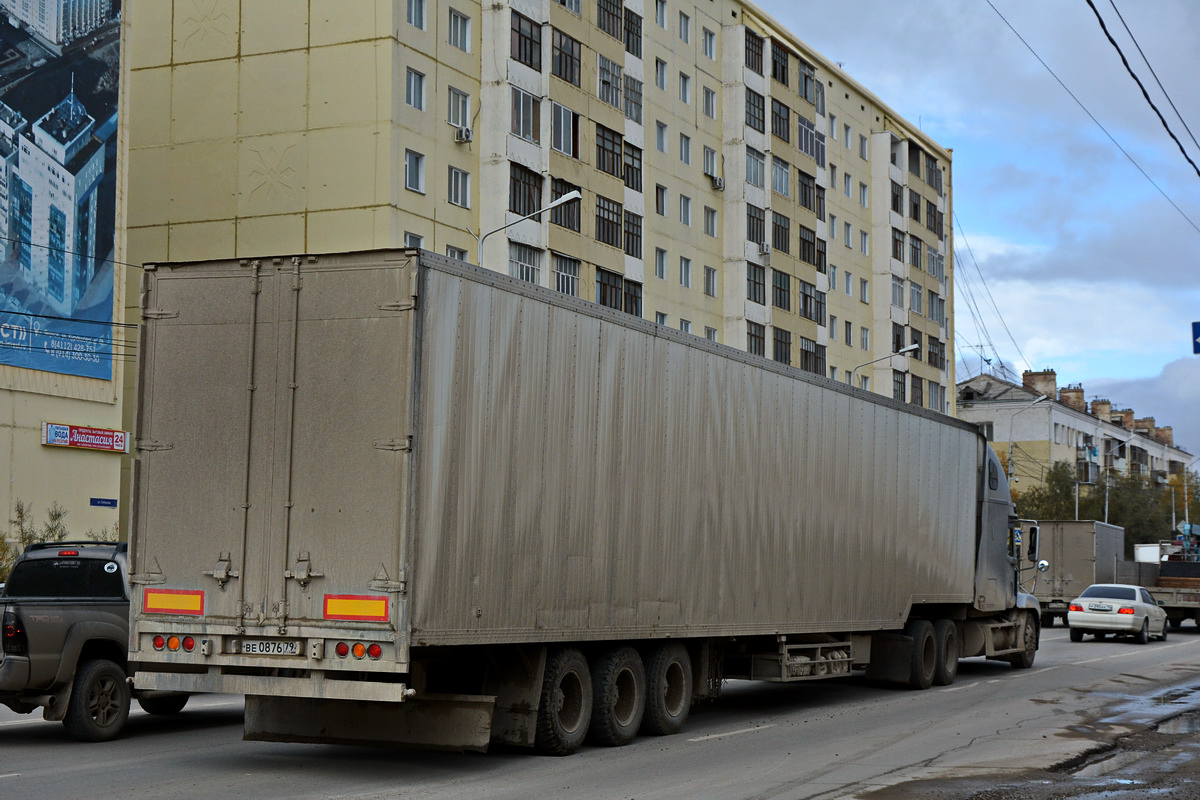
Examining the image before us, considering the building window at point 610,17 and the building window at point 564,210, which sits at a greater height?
the building window at point 610,17

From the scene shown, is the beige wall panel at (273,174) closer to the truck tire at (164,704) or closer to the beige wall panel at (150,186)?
the beige wall panel at (150,186)

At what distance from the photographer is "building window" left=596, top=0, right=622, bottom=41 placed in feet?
170

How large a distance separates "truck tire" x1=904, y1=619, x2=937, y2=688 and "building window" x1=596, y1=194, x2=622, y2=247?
3076cm

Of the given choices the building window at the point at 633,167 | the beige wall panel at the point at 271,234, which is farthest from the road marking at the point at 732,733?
the building window at the point at 633,167

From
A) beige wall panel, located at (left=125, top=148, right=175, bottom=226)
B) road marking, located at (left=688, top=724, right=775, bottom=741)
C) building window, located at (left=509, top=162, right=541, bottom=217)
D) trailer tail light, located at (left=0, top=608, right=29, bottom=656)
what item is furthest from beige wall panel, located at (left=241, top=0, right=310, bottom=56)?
trailer tail light, located at (left=0, top=608, right=29, bottom=656)

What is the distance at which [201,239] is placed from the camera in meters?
46.3

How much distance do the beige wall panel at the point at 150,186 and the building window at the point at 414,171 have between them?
8.70 m

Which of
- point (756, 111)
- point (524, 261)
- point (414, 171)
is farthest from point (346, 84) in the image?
point (756, 111)

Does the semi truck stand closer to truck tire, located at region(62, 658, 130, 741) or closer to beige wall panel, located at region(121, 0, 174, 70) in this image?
truck tire, located at region(62, 658, 130, 741)

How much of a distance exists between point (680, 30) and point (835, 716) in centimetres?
4607

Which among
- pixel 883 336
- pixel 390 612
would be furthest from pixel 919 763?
pixel 883 336

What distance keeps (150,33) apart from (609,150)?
50.7ft

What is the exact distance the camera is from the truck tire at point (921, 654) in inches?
812

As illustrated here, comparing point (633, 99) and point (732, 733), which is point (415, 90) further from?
point (732, 733)
